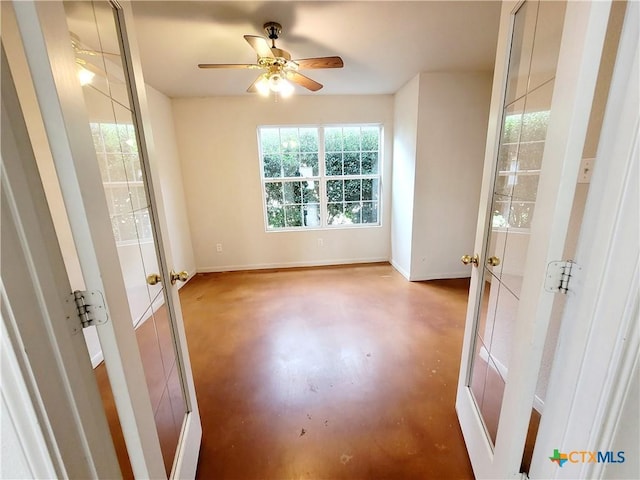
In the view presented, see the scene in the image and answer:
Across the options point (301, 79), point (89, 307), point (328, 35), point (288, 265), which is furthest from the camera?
point (288, 265)

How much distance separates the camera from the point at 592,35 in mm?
591

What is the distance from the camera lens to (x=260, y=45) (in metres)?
1.72

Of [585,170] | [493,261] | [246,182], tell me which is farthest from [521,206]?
[246,182]

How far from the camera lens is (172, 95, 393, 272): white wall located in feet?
11.4

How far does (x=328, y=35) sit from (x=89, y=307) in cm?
226

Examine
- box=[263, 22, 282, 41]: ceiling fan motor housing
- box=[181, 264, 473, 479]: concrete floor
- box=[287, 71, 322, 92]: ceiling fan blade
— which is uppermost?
box=[263, 22, 282, 41]: ceiling fan motor housing

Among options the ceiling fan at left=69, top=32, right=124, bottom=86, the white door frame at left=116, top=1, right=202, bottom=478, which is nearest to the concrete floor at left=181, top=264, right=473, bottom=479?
the white door frame at left=116, top=1, right=202, bottom=478

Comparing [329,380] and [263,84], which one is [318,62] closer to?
[263,84]

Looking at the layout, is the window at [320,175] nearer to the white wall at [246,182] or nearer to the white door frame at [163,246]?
the white wall at [246,182]

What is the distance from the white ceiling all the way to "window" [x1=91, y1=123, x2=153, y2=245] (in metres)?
1.29

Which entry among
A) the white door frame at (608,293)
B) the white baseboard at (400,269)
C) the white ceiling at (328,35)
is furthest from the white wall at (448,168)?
the white door frame at (608,293)

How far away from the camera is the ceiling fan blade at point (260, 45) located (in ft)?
5.35

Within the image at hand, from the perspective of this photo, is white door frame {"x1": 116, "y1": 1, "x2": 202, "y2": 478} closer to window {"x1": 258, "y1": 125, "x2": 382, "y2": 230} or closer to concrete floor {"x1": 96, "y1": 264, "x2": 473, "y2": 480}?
concrete floor {"x1": 96, "y1": 264, "x2": 473, "y2": 480}

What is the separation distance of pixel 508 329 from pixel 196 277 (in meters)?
3.63
